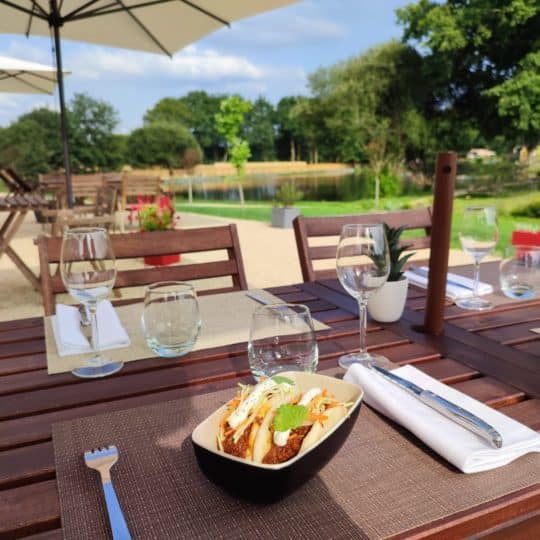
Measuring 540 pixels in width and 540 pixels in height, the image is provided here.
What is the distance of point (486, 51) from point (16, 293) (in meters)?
19.5

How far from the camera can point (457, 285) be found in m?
1.45

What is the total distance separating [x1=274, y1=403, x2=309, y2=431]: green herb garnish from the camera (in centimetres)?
52

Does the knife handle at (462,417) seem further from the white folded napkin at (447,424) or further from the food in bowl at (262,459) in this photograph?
the food in bowl at (262,459)

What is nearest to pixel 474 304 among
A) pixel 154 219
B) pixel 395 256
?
pixel 395 256

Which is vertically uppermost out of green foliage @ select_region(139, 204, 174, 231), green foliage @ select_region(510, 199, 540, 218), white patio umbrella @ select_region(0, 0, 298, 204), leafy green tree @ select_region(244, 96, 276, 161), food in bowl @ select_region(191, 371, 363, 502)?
leafy green tree @ select_region(244, 96, 276, 161)

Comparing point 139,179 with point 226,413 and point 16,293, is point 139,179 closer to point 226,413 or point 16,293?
point 16,293

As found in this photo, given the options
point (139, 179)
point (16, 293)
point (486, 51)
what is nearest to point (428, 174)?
point (486, 51)

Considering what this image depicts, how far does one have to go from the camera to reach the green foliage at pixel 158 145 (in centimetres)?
3256

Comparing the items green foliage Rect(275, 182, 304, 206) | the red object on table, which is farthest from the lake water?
the red object on table

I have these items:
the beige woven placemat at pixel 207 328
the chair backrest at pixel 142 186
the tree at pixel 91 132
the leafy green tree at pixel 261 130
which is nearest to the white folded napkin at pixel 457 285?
the beige woven placemat at pixel 207 328

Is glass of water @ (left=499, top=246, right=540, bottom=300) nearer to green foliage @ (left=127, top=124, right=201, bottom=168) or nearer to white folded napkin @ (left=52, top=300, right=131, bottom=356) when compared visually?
white folded napkin @ (left=52, top=300, right=131, bottom=356)

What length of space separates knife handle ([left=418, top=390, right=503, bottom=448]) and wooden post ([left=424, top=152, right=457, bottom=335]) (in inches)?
14.9

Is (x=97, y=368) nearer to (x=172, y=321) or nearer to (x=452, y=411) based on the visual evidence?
(x=172, y=321)

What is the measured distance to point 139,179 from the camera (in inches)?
342
